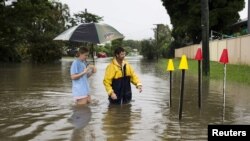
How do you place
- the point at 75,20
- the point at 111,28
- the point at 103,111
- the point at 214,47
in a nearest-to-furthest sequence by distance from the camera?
the point at 103,111 < the point at 111,28 < the point at 214,47 < the point at 75,20

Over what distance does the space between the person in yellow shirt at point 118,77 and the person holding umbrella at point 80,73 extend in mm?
517

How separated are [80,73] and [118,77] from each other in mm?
838

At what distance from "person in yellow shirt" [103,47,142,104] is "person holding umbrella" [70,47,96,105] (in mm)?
517

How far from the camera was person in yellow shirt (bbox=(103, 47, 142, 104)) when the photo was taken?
972 centimetres

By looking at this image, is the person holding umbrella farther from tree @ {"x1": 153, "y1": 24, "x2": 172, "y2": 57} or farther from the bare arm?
tree @ {"x1": 153, "y1": 24, "x2": 172, "y2": 57}

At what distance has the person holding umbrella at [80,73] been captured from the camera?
998 centimetres

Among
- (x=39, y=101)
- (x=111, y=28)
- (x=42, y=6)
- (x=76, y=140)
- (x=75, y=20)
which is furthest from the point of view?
(x=75, y=20)

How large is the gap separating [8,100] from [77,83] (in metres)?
2.86

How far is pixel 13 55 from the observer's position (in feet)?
168

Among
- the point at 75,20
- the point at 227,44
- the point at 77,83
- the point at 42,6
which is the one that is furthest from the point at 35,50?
the point at 77,83

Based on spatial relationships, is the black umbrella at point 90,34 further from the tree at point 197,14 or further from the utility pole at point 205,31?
the tree at point 197,14

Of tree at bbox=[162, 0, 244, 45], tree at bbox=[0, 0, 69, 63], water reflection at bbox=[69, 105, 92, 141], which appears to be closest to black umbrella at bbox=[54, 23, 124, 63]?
water reflection at bbox=[69, 105, 92, 141]

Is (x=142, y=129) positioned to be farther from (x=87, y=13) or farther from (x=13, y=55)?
(x=87, y=13)

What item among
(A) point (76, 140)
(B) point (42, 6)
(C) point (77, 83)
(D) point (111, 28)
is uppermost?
(B) point (42, 6)
